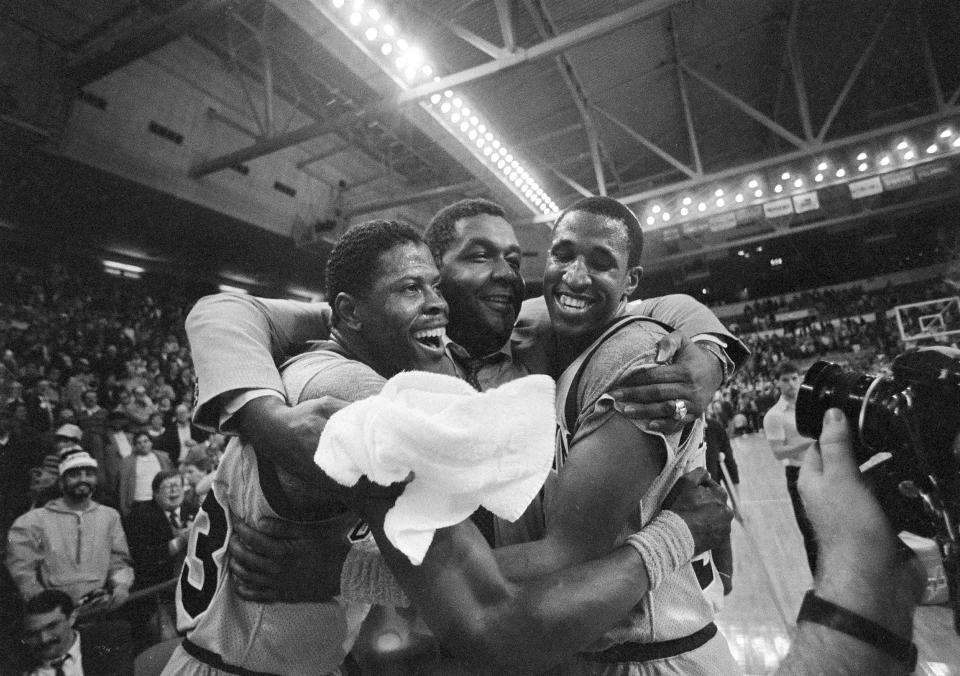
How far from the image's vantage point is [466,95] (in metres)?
7.85

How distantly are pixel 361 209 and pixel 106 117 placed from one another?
456cm

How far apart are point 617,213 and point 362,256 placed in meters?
0.79

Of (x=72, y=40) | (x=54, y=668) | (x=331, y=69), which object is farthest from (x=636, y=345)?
(x=72, y=40)

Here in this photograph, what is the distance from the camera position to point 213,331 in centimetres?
141

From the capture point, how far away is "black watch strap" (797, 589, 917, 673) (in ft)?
2.71

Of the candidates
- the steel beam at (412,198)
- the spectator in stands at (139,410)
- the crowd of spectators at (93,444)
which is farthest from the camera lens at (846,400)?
the steel beam at (412,198)

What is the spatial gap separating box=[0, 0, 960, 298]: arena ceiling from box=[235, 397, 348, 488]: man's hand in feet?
17.7

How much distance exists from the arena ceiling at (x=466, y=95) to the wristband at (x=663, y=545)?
579 cm

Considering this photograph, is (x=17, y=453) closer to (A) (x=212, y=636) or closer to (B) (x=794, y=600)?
(A) (x=212, y=636)

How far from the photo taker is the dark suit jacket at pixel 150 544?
4.38 meters

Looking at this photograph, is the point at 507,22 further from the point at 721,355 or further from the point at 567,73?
the point at 721,355

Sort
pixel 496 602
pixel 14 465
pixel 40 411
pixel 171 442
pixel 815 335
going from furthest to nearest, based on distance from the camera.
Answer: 1. pixel 815 335
2. pixel 171 442
3. pixel 40 411
4. pixel 14 465
5. pixel 496 602

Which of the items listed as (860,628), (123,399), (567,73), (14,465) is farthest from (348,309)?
Answer: (567,73)

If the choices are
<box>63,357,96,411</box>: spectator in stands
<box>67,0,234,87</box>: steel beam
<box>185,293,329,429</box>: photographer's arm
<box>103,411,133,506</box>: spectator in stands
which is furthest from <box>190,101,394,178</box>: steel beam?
<box>185,293,329,429</box>: photographer's arm
